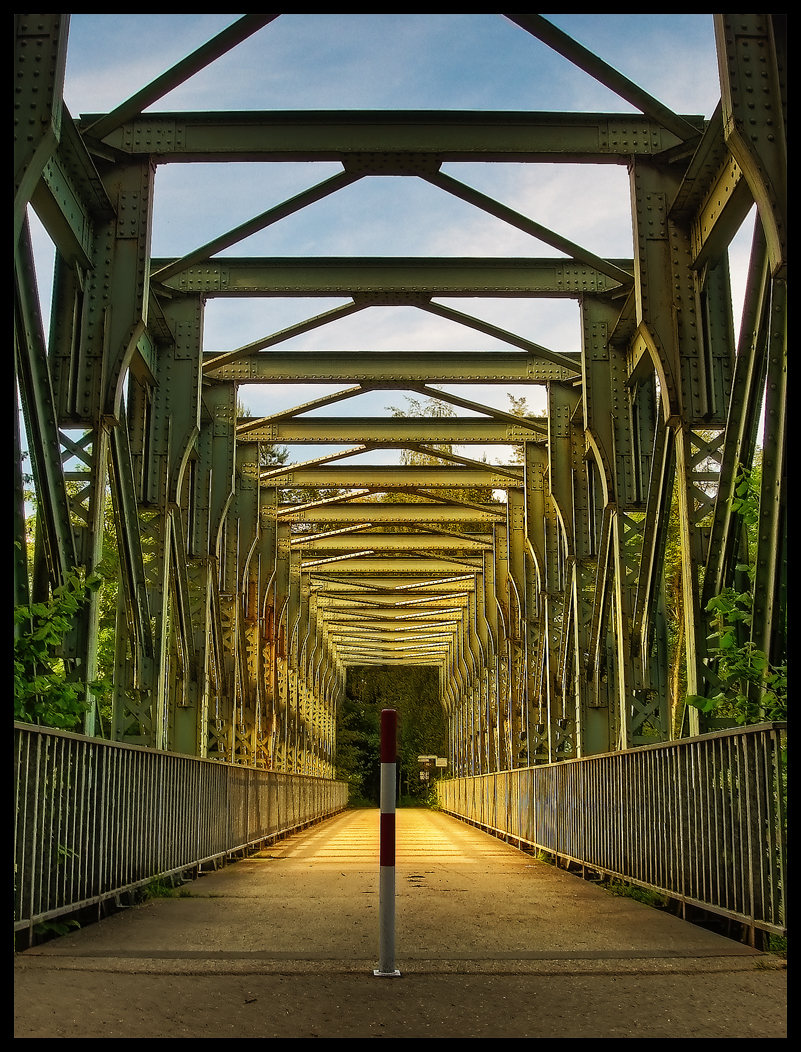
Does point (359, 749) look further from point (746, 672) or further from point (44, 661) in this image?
point (746, 672)

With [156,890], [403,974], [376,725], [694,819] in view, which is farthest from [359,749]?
[403,974]

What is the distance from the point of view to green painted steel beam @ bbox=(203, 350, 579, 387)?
60.5 feet

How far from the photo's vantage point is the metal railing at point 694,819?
5.80 meters

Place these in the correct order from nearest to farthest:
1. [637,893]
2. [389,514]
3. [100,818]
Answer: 1. [100,818]
2. [637,893]
3. [389,514]

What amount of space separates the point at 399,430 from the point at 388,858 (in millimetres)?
16685

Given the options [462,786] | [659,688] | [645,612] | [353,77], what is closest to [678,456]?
[645,612]

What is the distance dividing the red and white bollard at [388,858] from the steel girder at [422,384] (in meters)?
3.37

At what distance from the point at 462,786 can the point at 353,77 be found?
88.8ft

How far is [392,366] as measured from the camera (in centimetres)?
1853

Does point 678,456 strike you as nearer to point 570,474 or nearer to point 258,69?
point 258,69

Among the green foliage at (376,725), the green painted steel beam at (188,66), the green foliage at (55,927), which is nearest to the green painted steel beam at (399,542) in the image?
the green painted steel beam at (188,66)

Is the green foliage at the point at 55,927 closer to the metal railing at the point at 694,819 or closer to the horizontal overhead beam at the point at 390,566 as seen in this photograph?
the metal railing at the point at 694,819

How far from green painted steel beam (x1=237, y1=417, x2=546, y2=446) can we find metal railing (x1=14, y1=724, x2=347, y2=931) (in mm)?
8916

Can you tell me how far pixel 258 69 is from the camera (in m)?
11.1
